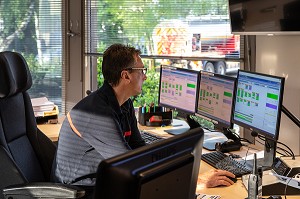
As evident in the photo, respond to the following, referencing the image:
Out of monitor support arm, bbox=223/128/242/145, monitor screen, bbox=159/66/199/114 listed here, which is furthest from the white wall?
monitor screen, bbox=159/66/199/114

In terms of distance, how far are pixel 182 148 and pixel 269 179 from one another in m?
1.14

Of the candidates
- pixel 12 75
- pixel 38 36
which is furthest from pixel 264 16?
pixel 38 36

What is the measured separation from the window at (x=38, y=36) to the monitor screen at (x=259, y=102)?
2163mm

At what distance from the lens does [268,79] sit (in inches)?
106

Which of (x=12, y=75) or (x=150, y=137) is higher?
(x=12, y=75)

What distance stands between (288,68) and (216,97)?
51cm

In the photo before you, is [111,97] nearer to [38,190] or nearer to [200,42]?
[38,190]

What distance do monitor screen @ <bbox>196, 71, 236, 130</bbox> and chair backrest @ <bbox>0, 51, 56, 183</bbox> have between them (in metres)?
1.01

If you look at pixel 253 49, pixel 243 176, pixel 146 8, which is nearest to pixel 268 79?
pixel 243 176

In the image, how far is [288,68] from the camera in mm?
3355

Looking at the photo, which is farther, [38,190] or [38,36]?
[38,36]

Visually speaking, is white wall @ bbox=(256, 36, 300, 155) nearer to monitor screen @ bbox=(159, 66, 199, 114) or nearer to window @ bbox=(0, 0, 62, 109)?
monitor screen @ bbox=(159, 66, 199, 114)

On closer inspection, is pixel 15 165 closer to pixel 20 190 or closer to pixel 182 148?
pixel 20 190

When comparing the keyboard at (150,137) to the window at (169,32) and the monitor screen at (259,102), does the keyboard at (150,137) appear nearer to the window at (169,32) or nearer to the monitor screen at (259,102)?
the monitor screen at (259,102)
